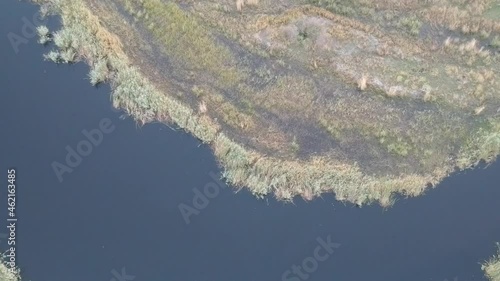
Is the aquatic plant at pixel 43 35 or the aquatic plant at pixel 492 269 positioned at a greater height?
the aquatic plant at pixel 43 35

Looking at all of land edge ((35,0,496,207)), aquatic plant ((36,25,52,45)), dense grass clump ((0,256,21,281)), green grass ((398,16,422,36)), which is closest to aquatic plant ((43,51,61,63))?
aquatic plant ((36,25,52,45))

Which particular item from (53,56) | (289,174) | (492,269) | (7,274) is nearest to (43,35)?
(53,56)

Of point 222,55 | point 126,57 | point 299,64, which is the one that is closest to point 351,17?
point 299,64

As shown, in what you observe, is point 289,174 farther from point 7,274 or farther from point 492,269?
point 7,274

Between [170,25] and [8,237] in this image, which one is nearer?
[8,237]

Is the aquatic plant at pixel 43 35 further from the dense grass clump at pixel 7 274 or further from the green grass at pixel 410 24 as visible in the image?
the green grass at pixel 410 24

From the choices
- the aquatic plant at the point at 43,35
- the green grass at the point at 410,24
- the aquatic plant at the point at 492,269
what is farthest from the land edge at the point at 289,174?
the green grass at the point at 410,24

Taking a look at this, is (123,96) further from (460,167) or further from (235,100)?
(460,167)

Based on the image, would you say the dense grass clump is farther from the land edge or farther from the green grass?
the green grass
